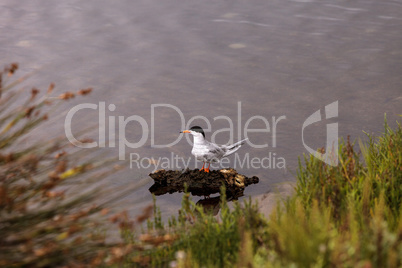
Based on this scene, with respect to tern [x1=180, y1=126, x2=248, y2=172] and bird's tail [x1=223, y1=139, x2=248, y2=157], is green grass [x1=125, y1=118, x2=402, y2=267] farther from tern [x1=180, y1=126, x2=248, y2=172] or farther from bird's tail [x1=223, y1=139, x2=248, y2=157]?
bird's tail [x1=223, y1=139, x2=248, y2=157]

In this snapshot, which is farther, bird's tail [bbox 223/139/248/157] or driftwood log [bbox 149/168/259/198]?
bird's tail [bbox 223/139/248/157]

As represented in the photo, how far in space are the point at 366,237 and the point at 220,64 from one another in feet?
27.6

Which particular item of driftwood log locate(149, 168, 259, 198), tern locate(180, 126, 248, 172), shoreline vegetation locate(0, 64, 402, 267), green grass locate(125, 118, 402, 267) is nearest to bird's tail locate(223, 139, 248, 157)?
tern locate(180, 126, 248, 172)

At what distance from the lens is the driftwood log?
7727 millimetres

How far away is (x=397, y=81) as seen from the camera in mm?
11359

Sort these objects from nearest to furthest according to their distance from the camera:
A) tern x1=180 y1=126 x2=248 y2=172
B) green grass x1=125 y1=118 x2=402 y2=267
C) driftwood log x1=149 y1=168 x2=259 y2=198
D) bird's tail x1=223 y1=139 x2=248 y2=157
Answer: green grass x1=125 y1=118 x2=402 y2=267, driftwood log x1=149 y1=168 x2=259 y2=198, tern x1=180 y1=126 x2=248 y2=172, bird's tail x1=223 y1=139 x2=248 y2=157

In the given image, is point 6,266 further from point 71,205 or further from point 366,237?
point 366,237

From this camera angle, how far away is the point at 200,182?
7.71 m

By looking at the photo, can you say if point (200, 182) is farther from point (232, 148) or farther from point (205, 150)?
point (232, 148)

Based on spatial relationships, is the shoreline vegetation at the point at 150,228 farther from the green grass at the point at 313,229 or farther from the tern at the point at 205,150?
the tern at the point at 205,150

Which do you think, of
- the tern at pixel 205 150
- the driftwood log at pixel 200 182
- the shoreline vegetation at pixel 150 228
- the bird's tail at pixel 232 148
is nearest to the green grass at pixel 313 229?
the shoreline vegetation at pixel 150 228

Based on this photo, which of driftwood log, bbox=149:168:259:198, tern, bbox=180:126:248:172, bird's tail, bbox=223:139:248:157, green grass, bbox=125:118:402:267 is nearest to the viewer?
green grass, bbox=125:118:402:267

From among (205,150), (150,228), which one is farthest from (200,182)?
(150,228)

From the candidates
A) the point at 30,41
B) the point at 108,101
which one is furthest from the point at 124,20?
the point at 108,101
